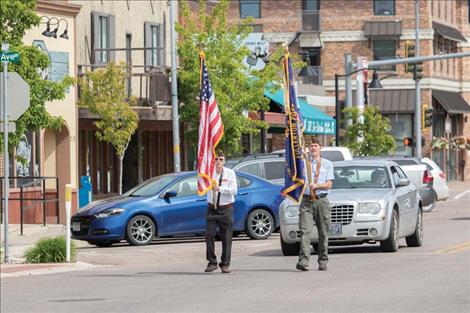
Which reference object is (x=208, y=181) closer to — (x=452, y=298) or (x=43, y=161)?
(x=452, y=298)

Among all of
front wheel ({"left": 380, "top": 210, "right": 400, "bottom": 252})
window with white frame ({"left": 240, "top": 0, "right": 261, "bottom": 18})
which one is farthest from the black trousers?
window with white frame ({"left": 240, "top": 0, "right": 261, "bottom": 18})

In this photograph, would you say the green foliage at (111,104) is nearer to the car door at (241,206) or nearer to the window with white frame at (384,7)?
the car door at (241,206)

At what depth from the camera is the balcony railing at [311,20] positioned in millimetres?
81125

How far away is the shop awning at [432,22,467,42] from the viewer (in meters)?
80.4

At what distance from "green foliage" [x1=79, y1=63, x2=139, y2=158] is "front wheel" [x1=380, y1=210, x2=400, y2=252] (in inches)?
634

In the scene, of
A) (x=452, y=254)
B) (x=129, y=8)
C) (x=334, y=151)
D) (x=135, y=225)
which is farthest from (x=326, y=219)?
(x=129, y=8)

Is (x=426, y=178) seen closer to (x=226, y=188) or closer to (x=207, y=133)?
(x=207, y=133)

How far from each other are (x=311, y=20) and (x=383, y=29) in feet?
13.8

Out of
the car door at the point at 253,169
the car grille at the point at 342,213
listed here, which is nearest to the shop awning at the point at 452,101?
the car door at the point at 253,169

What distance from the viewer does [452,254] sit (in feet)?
73.7

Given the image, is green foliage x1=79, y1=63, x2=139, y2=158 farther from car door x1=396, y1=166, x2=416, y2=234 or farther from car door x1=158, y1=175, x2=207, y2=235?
car door x1=396, y1=166, x2=416, y2=234

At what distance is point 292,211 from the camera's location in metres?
22.9

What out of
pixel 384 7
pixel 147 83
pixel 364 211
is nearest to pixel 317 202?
pixel 364 211

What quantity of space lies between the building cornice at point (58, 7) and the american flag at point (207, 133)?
13.6m
